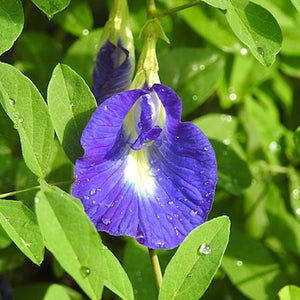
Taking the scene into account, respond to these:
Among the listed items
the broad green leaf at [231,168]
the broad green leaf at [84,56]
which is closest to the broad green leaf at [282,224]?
the broad green leaf at [231,168]

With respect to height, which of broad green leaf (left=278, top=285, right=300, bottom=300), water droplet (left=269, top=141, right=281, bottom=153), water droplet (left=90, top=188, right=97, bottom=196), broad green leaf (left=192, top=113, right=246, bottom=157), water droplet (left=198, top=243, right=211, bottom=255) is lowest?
water droplet (left=269, top=141, right=281, bottom=153)

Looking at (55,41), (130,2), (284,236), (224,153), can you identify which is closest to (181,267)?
(224,153)

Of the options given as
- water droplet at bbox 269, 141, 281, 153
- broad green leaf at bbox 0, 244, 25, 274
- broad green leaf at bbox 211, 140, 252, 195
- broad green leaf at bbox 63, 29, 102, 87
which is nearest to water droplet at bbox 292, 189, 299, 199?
water droplet at bbox 269, 141, 281, 153

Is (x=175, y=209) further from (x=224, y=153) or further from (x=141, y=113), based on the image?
(x=224, y=153)

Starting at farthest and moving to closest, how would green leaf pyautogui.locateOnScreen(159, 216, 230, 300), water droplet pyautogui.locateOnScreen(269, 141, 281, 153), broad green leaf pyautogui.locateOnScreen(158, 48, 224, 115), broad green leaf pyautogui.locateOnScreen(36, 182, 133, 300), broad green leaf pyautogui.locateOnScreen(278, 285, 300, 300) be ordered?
water droplet pyautogui.locateOnScreen(269, 141, 281, 153)
broad green leaf pyautogui.locateOnScreen(158, 48, 224, 115)
broad green leaf pyautogui.locateOnScreen(278, 285, 300, 300)
green leaf pyautogui.locateOnScreen(159, 216, 230, 300)
broad green leaf pyautogui.locateOnScreen(36, 182, 133, 300)

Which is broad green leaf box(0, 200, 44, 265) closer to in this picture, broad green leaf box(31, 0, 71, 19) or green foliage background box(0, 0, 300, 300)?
green foliage background box(0, 0, 300, 300)

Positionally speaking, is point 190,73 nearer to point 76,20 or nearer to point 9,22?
point 76,20

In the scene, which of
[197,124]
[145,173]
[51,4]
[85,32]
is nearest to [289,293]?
[145,173]
